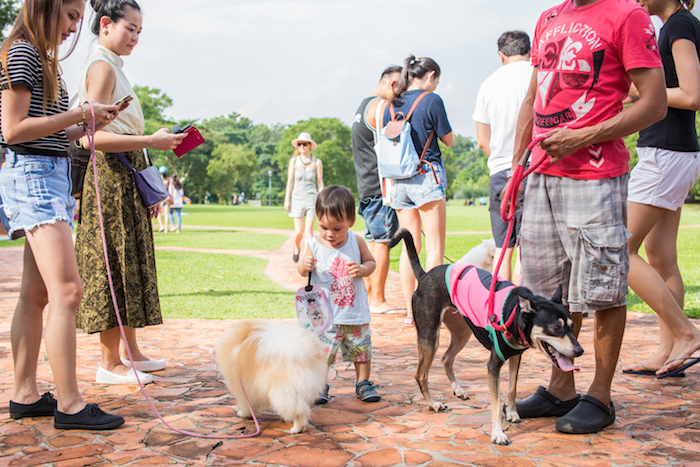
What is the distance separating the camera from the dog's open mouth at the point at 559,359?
8.98 ft

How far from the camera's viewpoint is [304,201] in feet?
38.2

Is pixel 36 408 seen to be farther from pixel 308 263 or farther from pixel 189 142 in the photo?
pixel 189 142

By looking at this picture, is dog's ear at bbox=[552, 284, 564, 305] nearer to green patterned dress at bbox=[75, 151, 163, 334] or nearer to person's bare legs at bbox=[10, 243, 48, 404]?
green patterned dress at bbox=[75, 151, 163, 334]

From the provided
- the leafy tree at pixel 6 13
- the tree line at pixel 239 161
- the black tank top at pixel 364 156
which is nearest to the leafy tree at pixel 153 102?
the tree line at pixel 239 161

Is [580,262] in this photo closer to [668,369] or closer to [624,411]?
[624,411]

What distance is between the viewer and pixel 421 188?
5578 millimetres

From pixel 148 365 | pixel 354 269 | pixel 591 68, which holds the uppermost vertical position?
pixel 591 68

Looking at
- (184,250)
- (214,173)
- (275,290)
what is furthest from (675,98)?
(214,173)

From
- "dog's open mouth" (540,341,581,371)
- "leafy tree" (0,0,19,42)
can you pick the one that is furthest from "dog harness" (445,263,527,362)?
"leafy tree" (0,0,19,42)

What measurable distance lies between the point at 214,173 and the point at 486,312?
87.7 metres

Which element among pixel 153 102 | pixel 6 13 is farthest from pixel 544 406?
pixel 153 102

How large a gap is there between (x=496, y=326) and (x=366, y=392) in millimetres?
1118

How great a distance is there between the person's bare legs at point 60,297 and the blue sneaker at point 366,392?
5.65 ft

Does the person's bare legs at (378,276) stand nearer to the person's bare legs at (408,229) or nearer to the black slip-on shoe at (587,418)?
the person's bare legs at (408,229)
